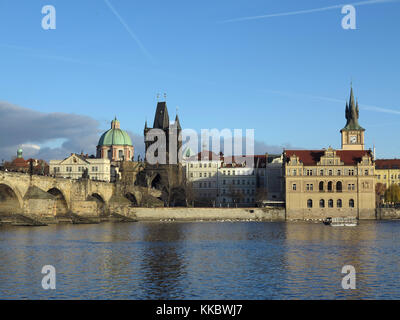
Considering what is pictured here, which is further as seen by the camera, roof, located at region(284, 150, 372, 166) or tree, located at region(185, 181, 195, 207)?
tree, located at region(185, 181, 195, 207)

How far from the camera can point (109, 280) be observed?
98.7 feet

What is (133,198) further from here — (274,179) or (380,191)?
(380,191)

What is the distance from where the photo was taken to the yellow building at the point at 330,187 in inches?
4409

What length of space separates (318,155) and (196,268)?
85682 millimetres

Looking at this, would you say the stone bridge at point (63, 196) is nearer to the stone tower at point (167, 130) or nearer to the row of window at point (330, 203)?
the row of window at point (330, 203)

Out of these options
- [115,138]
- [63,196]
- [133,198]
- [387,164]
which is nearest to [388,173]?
[387,164]

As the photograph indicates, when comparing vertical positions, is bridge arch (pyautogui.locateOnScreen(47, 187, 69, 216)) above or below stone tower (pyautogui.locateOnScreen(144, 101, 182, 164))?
below

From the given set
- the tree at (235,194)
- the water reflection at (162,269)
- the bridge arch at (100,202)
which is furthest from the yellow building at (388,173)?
the water reflection at (162,269)

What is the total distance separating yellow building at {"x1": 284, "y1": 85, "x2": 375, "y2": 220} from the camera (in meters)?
112

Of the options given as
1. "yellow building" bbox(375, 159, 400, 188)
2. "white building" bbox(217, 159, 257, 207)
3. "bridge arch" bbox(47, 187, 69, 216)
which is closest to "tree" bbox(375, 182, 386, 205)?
"yellow building" bbox(375, 159, 400, 188)

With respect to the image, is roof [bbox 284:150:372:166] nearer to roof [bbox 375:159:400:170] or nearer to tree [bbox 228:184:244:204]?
tree [bbox 228:184:244:204]

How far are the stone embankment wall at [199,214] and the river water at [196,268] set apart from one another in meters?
51.7

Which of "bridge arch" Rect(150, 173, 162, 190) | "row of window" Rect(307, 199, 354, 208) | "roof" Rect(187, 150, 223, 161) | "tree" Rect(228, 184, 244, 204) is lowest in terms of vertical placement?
"row of window" Rect(307, 199, 354, 208)

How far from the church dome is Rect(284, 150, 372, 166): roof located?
63.9 metres
